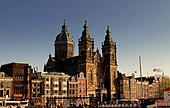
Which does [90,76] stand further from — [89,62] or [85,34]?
[85,34]

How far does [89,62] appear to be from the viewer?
124 m

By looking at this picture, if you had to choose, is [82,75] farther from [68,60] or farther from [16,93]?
[16,93]

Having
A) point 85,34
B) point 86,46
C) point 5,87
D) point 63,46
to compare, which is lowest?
point 5,87

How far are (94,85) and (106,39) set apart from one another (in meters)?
24.3

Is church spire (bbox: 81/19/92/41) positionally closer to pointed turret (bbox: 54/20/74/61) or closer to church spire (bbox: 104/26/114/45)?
church spire (bbox: 104/26/114/45)

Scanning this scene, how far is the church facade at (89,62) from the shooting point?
12456 centimetres

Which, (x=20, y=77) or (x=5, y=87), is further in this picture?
(x=20, y=77)

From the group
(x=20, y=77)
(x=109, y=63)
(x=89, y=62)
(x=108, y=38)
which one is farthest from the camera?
(x=108, y=38)

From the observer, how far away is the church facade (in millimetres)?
124562

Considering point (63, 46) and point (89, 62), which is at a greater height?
point (63, 46)

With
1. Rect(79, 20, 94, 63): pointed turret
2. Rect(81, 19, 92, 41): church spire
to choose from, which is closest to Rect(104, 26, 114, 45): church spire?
Rect(79, 20, 94, 63): pointed turret

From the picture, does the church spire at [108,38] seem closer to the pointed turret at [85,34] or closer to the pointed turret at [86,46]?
the pointed turret at [86,46]

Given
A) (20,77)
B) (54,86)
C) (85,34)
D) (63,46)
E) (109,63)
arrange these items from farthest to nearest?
1. (63,46)
2. (109,63)
3. (85,34)
4. (54,86)
5. (20,77)

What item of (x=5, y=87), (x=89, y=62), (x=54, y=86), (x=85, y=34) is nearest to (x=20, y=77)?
(x=5, y=87)
